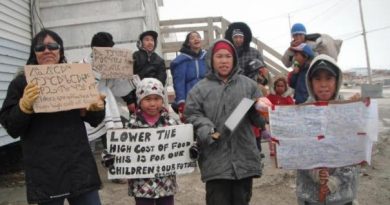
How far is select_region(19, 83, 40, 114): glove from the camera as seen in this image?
274cm

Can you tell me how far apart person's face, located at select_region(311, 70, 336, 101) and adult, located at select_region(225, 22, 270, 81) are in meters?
2.86

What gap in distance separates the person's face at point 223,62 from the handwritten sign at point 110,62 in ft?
7.66

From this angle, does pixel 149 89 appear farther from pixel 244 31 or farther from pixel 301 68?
pixel 301 68

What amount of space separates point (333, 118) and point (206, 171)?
112 cm

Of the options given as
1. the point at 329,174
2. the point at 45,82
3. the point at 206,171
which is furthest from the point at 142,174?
the point at 329,174

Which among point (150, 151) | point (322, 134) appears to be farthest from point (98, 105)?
point (322, 134)

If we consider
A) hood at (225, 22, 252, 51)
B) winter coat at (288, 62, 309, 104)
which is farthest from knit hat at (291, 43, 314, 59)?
hood at (225, 22, 252, 51)

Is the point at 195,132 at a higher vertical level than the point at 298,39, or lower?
lower

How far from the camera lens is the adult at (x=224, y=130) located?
3.30m

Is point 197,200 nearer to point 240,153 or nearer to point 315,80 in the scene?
point 240,153

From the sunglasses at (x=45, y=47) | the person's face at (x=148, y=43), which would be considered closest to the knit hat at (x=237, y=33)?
the person's face at (x=148, y=43)

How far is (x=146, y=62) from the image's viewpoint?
6062 millimetres

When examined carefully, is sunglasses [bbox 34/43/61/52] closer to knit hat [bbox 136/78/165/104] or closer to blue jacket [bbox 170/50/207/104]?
knit hat [bbox 136/78/165/104]

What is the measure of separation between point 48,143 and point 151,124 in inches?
39.8
